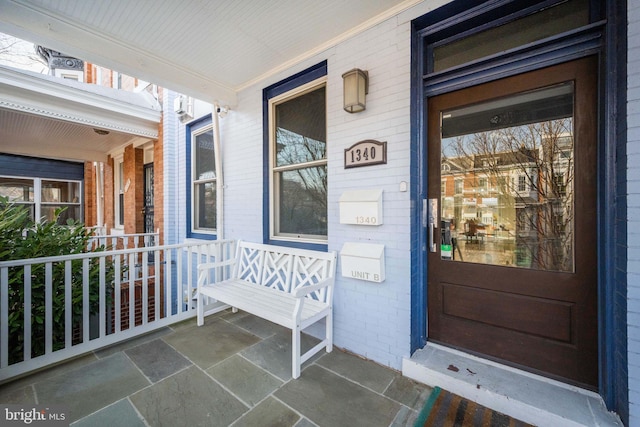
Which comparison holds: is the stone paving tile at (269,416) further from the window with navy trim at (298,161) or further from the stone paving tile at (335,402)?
the window with navy trim at (298,161)

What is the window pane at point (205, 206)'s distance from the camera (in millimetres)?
4164

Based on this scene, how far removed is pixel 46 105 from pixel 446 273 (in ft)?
18.2

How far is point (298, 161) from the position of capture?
2986 millimetres

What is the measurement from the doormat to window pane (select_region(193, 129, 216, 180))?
385cm

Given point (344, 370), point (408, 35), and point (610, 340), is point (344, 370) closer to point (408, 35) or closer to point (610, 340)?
point (610, 340)

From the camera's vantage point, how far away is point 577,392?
1654mm

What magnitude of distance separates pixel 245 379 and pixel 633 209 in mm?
2588

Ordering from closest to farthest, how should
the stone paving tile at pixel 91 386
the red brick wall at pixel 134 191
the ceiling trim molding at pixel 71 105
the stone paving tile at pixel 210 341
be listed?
the stone paving tile at pixel 91 386
the stone paving tile at pixel 210 341
the ceiling trim molding at pixel 71 105
the red brick wall at pixel 134 191

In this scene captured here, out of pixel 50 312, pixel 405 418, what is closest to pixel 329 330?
pixel 405 418

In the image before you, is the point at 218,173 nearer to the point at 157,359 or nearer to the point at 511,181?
the point at 157,359

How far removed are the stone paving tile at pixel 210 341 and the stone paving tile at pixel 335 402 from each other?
0.73 m

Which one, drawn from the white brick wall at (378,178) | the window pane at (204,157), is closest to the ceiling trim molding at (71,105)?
the window pane at (204,157)

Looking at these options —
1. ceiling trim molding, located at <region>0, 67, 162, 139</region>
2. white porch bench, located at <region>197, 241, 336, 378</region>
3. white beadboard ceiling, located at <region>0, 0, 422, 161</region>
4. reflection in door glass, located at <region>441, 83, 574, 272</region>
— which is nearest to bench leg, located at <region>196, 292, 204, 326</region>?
white porch bench, located at <region>197, 241, 336, 378</region>

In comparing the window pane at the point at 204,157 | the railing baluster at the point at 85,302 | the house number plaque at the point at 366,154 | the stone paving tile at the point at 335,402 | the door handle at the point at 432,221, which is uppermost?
the window pane at the point at 204,157
